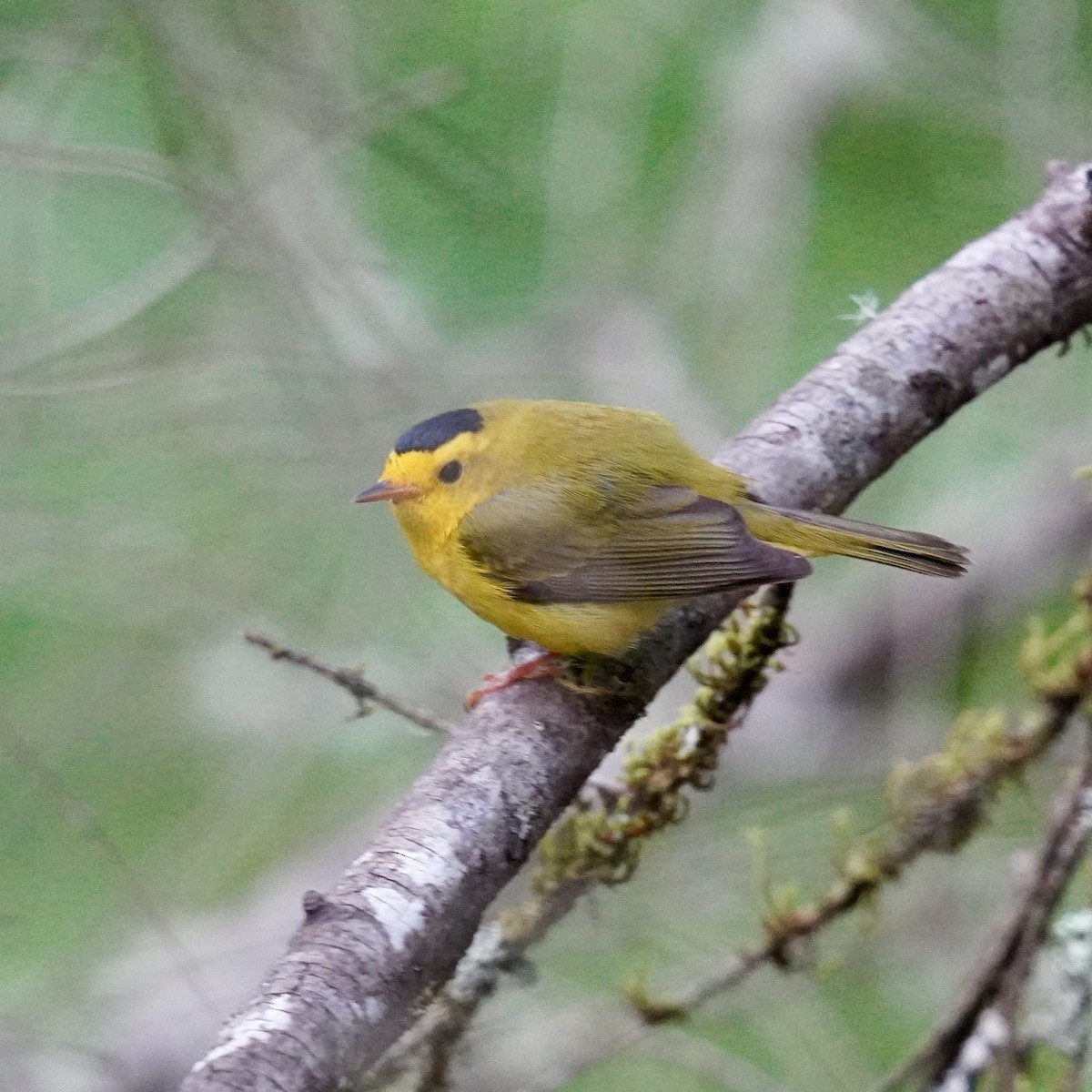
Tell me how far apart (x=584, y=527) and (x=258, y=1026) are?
195cm

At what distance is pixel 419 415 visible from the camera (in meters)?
5.14

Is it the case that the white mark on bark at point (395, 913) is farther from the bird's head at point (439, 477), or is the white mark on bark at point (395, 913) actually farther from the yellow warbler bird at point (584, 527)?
the bird's head at point (439, 477)

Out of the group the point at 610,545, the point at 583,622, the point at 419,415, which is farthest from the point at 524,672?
the point at 419,415

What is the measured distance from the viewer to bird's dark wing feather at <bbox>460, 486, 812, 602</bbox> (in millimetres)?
3008

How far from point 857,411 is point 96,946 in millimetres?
3847

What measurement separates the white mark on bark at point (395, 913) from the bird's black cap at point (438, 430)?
1.79 meters

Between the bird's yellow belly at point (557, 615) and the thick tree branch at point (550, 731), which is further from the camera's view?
the bird's yellow belly at point (557, 615)

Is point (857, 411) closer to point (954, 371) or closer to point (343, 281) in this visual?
point (954, 371)

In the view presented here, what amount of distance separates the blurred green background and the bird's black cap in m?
0.75

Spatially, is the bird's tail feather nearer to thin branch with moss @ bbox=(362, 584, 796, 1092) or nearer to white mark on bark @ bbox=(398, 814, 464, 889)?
thin branch with moss @ bbox=(362, 584, 796, 1092)

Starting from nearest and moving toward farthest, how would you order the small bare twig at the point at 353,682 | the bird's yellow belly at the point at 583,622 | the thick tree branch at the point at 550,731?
1. the thick tree branch at the point at 550,731
2. the small bare twig at the point at 353,682
3. the bird's yellow belly at the point at 583,622

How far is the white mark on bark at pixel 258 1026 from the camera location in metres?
1.53

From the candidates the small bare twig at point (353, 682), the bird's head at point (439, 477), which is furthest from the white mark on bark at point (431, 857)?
the bird's head at point (439, 477)

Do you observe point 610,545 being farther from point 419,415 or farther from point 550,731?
point 419,415
